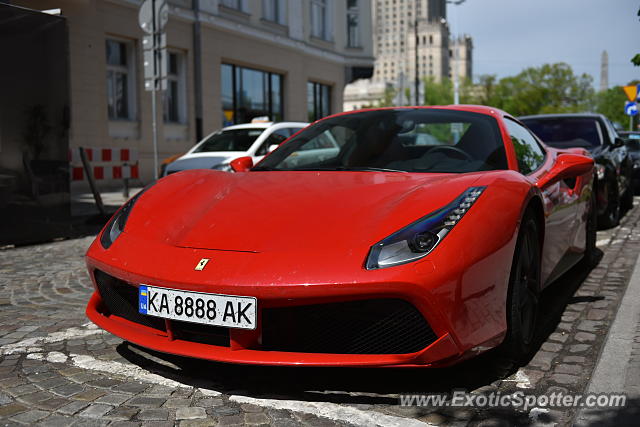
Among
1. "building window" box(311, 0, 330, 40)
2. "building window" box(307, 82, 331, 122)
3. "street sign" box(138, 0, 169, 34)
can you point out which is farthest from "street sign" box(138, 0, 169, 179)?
"building window" box(311, 0, 330, 40)

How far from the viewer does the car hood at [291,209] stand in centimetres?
272

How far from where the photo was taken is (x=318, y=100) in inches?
1037

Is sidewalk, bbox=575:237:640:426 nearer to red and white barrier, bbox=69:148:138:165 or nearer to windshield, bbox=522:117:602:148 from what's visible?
windshield, bbox=522:117:602:148

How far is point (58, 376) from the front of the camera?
2959 mm

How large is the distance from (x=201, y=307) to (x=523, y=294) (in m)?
1.44

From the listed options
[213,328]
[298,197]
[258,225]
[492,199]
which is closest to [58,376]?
[213,328]

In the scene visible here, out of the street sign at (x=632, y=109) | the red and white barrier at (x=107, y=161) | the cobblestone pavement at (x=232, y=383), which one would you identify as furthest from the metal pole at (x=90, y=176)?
the street sign at (x=632, y=109)

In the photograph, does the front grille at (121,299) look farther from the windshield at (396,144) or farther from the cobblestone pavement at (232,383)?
the windshield at (396,144)

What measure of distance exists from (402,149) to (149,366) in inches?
66.8

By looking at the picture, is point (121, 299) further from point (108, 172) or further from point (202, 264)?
point (108, 172)

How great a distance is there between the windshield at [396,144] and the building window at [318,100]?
20933 millimetres

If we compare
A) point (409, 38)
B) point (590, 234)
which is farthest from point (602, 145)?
point (409, 38)

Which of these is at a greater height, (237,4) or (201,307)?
(237,4)

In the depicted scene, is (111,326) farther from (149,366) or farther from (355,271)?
(355,271)
